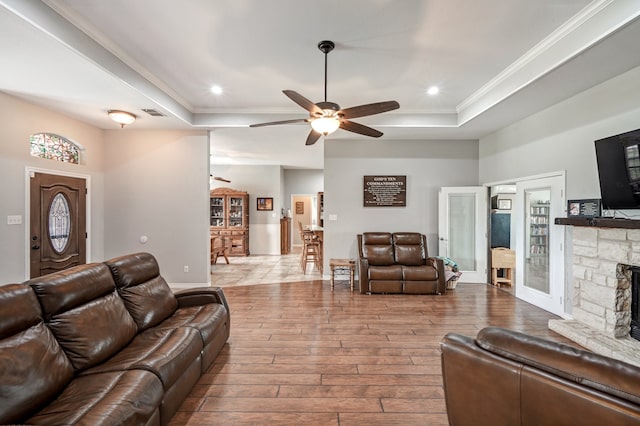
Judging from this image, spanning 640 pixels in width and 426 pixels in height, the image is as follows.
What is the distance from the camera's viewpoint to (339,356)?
285 centimetres

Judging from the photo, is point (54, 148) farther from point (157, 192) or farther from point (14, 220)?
point (157, 192)

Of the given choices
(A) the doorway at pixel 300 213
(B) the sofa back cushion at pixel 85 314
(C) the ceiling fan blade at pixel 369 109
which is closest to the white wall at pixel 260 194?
(A) the doorway at pixel 300 213

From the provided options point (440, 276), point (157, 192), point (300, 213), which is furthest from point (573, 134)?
point (300, 213)

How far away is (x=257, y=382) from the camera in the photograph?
2.43 meters

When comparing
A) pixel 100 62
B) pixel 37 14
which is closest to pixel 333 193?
pixel 100 62

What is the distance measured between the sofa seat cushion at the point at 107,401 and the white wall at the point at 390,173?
445 centimetres

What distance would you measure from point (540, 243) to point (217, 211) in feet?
25.9

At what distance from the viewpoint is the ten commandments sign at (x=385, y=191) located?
19.4 feet

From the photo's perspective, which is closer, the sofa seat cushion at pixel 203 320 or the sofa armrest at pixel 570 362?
the sofa armrest at pixel 570 362

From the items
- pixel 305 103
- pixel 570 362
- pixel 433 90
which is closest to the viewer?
pixel 570 362

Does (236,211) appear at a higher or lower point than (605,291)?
higher

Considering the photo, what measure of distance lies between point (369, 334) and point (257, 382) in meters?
1.40

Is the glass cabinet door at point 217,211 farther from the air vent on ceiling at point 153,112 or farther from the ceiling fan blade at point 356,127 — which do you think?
the ceiling fan blade at point 356,127

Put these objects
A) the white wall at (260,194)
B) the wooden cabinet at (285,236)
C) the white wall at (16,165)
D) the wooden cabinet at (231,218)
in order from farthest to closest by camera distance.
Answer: the wooden cabinet at (285,236), the white wall at (260,194), the wooden cabinet at (231,218), the white wall at (16,165)
